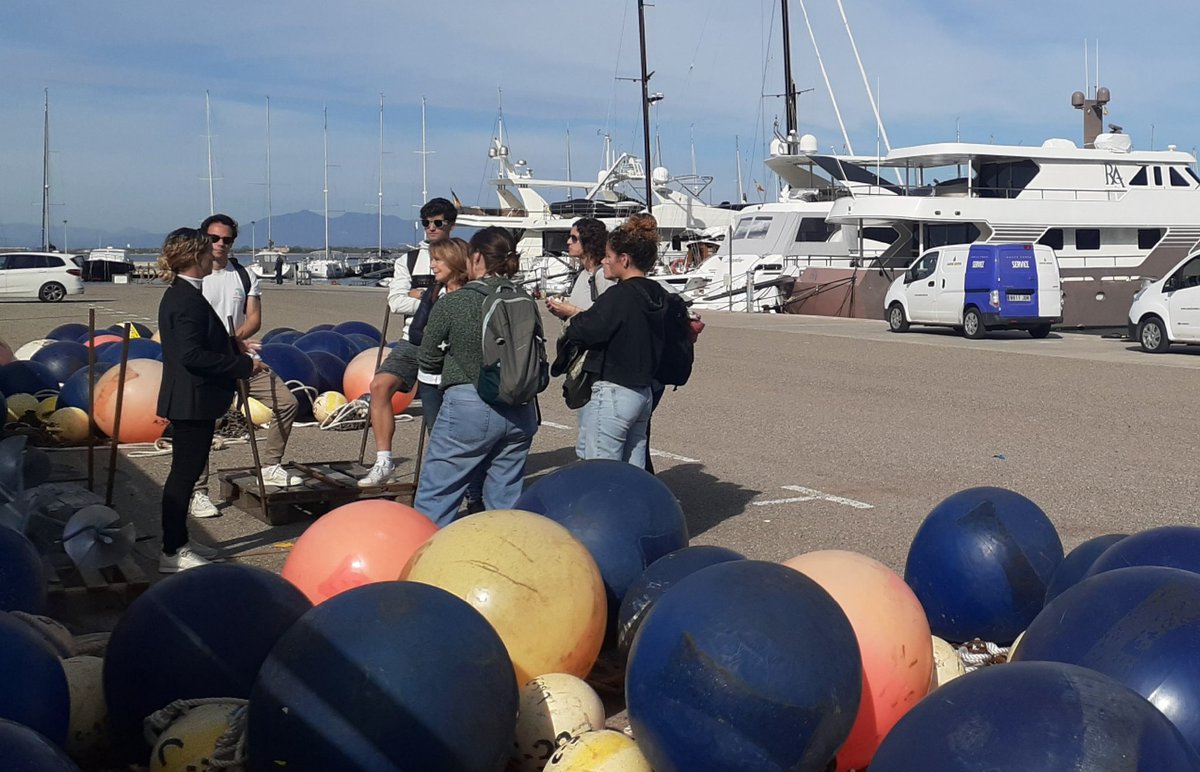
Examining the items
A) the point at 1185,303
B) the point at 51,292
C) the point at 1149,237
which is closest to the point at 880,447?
the point at 1185,303

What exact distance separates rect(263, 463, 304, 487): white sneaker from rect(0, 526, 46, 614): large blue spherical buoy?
3.14 meters

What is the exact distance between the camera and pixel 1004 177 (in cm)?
Result: 3434

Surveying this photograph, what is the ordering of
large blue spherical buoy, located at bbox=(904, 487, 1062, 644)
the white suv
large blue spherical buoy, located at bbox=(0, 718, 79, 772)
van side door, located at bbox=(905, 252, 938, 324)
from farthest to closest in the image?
the white suv
van side door, located at bbox=(905, 252, 938, 324)
large blue spherical buoy, located at bbox=(904, 487, 1062, 644)
large blue spherical buoy, located at bbox=(0, 718, 79, 772)

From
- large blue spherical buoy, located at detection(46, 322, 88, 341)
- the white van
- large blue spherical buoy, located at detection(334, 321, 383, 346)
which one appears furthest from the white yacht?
large blue spherical buoy, located at detection(46, 322, 88, 341)

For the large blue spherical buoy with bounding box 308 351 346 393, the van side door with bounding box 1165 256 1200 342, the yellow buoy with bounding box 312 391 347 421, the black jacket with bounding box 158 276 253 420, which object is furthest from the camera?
the van side door with bounding box 1165 256 1200 342

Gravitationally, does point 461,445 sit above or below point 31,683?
above

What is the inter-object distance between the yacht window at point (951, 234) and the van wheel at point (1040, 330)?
899 centimetres

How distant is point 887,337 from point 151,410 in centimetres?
1683

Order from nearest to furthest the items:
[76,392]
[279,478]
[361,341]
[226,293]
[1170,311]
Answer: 1. [279,478]
2. [226,293]
3. [76,392]
4. [361,341]
5. [1170,311]

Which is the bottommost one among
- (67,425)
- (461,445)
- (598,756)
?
(598,756)

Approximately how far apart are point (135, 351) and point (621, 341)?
726 centimetres

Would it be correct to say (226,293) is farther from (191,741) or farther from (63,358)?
(191,741)

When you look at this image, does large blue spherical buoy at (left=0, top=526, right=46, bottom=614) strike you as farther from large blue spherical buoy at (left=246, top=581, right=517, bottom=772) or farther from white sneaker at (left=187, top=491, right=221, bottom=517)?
white sneaker at (left=187, top=491, right=221, bottom=517)

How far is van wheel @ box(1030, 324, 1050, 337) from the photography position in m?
24.6
